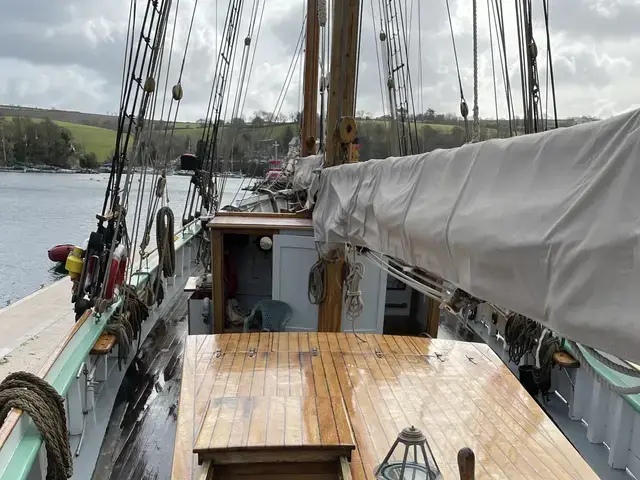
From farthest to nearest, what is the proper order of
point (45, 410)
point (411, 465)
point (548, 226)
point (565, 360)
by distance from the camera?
1. point (565, 360)
2. point (45, 410)
3. point (411, 465)
4. point (548, 226)

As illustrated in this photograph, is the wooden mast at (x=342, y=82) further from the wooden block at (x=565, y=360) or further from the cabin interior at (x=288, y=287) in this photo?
the wooden block at (x=565, y=360)

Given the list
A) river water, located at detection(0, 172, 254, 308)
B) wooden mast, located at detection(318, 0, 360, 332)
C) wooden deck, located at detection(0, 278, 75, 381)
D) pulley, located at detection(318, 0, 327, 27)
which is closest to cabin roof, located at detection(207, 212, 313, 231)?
wooden mast, located at detection(318, 0, 360, 332)

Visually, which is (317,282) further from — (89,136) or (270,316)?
(89,136)

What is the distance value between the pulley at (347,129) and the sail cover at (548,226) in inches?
87.7

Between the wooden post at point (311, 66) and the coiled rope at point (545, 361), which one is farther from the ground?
the wooden post at point (311, 66)

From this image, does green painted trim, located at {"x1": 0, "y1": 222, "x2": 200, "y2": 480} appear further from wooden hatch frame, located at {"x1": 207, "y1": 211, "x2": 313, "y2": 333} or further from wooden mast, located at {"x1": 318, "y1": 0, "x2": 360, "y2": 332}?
wooden mast, located at {"x1": 318, "y1": 0, "x2": 360, "y2": 332}

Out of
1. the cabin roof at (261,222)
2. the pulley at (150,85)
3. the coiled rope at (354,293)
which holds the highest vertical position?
the pulley at (150,85)

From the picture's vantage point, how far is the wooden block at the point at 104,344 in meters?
3.57

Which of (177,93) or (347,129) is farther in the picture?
(177,93)

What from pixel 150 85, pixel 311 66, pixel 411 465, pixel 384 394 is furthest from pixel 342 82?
pixel 311 66

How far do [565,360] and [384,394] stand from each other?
65.8 inches

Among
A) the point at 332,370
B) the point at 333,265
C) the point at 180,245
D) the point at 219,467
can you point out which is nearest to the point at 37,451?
the point at 219,467

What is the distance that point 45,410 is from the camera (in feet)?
7.64

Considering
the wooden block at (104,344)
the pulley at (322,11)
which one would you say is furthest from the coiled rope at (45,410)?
the pulley at (322,11)
